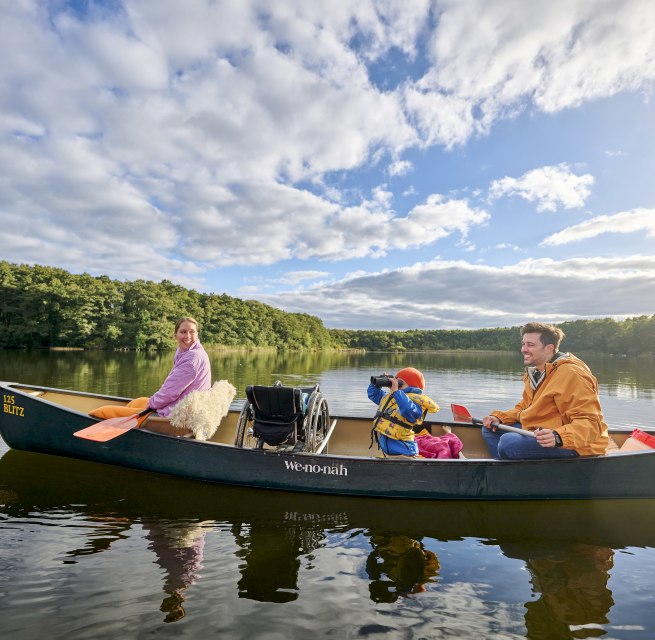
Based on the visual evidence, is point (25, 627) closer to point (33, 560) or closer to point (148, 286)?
point (33, 560)

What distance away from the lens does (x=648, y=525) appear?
482cm

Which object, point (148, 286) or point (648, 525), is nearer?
point (648, 525)

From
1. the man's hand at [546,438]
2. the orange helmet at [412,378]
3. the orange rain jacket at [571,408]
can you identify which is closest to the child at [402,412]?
the orange helmet at [412,378]

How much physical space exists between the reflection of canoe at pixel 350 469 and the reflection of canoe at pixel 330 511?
9.2 inches

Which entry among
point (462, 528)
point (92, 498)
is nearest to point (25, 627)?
point (92, 498)

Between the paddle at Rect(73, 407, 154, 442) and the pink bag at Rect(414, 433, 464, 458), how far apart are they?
3990mm

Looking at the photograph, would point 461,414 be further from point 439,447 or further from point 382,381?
point 382,381

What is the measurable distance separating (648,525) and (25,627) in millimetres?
6298

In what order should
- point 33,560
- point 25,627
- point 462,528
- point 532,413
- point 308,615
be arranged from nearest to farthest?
point 25,627, point 308,615, point 33,560, point 462,528, point 532,413

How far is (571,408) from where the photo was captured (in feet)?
15.1

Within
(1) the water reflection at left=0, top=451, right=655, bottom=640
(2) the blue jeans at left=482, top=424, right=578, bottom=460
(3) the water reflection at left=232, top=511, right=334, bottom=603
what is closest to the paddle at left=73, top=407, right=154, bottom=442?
(1) the water reflection at left=0, top=451, right=655, bottom=640

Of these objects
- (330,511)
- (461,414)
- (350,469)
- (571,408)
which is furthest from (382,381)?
(461,414)

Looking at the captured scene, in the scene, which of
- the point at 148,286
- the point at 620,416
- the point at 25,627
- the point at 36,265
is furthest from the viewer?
the point at 148,286

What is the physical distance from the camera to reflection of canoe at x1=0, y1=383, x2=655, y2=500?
4805mm
